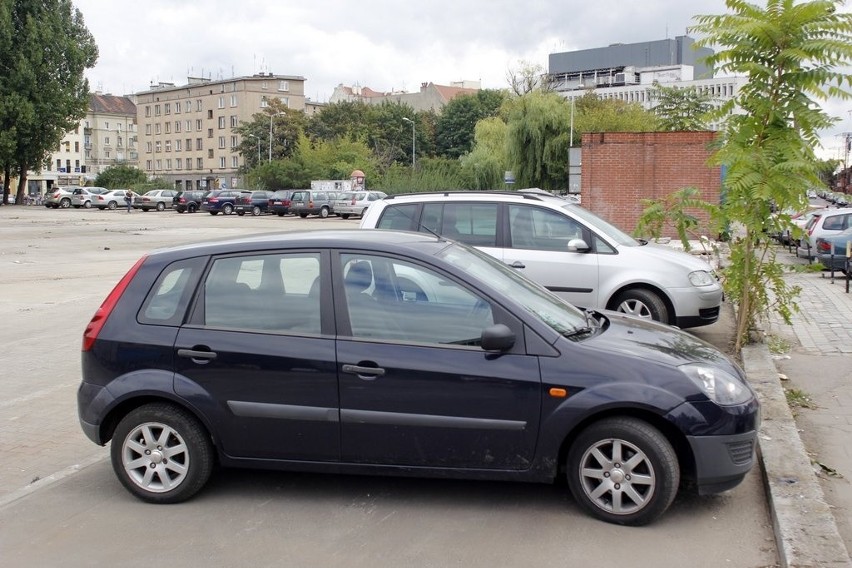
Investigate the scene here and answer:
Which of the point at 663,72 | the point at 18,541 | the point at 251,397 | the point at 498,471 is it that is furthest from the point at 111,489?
the point at 663,72

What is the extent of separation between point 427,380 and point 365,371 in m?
0.35

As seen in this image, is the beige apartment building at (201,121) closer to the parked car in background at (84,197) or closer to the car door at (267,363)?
the parked car in background at (84,197)

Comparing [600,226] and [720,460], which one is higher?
[600,226]

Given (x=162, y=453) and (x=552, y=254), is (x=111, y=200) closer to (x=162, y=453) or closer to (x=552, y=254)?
(x=552, y=254)

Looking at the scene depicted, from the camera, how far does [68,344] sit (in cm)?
1046

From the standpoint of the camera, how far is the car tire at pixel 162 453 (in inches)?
200

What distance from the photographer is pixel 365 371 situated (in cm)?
483

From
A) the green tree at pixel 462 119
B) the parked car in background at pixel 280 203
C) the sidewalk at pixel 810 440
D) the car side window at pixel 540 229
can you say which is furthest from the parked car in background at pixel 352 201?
the green tree at pixel 462 119

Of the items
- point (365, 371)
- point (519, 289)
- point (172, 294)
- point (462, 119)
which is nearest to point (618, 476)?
point (519, 289)

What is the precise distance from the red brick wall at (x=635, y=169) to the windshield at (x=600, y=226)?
56.8 feet

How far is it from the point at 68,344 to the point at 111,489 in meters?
5.54

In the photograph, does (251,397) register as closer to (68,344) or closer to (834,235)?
(68,344)

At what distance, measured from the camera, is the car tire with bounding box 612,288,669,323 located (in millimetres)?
9641

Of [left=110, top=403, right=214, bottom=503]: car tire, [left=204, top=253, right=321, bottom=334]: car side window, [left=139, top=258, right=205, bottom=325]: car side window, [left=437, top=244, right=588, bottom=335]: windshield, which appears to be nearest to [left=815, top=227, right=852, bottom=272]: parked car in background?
[left=437, top=244, right=588, bottom=335]: windshield
